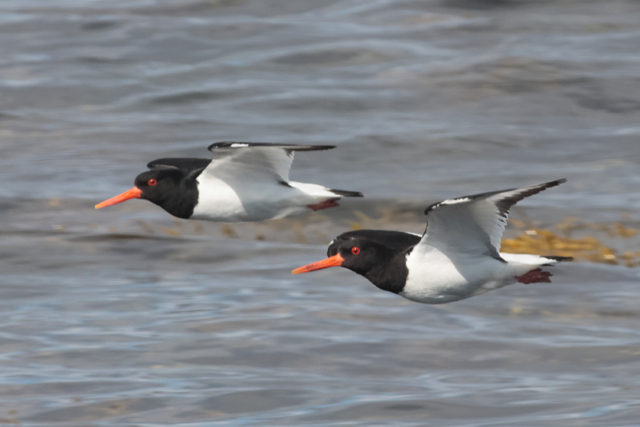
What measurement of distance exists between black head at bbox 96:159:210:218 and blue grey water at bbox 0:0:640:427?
308cm

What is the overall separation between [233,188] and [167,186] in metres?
0.87

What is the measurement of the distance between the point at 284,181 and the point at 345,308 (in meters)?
7.23

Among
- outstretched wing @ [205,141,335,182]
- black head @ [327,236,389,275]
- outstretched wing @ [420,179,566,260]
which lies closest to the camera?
outstretched wing @ [420,179,566,260]

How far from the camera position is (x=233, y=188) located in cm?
1011

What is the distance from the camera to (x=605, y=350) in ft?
49.1

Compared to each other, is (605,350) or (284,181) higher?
(284,181)

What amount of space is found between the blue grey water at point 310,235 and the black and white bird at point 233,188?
3135 millimetres

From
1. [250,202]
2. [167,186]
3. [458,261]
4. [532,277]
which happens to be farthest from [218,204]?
[532,277]

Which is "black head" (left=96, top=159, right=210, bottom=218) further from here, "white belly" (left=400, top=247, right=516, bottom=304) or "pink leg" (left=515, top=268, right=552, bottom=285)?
"pink leg" (left=515, top=268, right=552, bottom=285)

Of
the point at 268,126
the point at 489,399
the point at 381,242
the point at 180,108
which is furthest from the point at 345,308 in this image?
the point at 180,108

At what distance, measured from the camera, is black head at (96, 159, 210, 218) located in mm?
10320

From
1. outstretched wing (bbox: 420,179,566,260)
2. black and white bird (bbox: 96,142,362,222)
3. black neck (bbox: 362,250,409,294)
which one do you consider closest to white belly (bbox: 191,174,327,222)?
black and white bird (bbox: 96,142,362,222)

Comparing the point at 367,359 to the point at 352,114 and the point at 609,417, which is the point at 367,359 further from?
the point at 352,114

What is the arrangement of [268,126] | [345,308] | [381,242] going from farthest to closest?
[268,126], [345,308], [381,242]
